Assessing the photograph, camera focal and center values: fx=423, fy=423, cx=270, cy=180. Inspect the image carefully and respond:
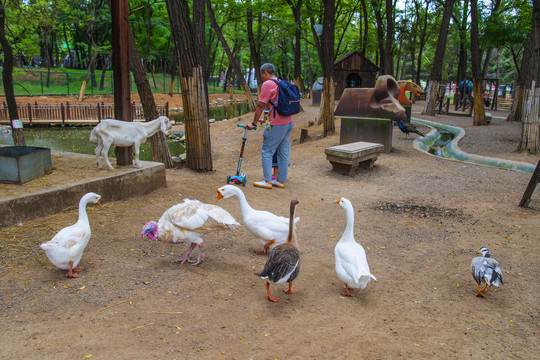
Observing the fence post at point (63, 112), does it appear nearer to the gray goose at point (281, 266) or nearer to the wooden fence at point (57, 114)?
the wooden fence at point (57, 114)

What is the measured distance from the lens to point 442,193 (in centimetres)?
761

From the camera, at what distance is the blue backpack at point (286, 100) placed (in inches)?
278

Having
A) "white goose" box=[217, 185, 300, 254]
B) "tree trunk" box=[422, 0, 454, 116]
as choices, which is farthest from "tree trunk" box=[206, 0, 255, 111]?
"white goose" box=[217, 185, 300, 254]

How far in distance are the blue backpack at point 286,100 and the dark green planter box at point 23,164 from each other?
3.56 metres

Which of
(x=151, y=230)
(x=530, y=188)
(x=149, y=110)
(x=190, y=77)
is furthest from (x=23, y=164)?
(x=530, y=188)

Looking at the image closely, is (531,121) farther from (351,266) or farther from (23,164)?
(23,164)

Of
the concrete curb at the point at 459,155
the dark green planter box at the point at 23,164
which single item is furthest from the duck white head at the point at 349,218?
the concrete curb at the point at 459,155

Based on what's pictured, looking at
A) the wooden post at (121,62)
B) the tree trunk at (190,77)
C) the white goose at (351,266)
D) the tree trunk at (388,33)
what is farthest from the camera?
the tree trunk at (388,33)

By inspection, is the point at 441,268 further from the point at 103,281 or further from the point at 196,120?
the point at 196,120

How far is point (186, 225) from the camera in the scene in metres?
4.22

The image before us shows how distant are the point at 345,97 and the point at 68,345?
404 inches

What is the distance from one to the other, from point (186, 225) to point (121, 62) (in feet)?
11.8

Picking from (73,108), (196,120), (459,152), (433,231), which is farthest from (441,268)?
(73,108)

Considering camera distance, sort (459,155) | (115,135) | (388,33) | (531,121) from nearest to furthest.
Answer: (115,135) → (531,121) → (459,155) → (388,33)
